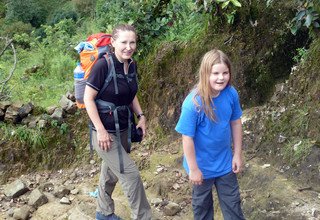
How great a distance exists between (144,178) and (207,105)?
2149 mm

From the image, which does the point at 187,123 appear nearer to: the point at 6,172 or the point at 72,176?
the point at 72,176

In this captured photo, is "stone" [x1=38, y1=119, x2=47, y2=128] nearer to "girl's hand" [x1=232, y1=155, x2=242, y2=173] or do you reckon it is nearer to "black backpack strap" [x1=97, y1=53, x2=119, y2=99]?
"black backpack strap" [x1=97, y1=53, x2=119, y2=99]

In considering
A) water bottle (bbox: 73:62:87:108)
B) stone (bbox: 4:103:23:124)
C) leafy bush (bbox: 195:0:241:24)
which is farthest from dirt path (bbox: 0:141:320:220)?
leafy bush (bbox: 195:0:241:24)

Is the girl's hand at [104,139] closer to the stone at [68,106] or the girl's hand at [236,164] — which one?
the girl's hand at [236,164]

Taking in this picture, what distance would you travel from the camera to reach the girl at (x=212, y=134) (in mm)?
2938

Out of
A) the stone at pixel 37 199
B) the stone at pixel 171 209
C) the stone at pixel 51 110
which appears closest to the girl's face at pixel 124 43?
the stone at pixel 171 209

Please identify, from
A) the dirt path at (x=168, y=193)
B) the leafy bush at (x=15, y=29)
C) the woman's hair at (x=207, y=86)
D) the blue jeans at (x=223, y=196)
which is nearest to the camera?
the woman's hair at (x=207, y=86)

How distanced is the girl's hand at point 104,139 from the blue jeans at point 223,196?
76 centimetres

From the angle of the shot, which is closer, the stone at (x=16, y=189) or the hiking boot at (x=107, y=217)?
the hiking boot at (x=107, y=217)

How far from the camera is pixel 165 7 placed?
612cm

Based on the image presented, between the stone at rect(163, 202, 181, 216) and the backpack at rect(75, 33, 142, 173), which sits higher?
the backpack at rect(75, 33, 142, 173)

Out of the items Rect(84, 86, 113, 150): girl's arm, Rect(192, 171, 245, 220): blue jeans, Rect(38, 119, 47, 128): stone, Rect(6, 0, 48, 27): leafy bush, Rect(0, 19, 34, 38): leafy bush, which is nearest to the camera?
Rect(192, 171, 245, 220): blue jeans

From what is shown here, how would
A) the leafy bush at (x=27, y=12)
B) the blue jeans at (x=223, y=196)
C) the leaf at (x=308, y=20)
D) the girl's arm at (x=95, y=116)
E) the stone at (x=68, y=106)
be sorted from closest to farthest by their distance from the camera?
the blue jeans at (x=223, y=196) < the girl's arm at (x=95, y=116) < the leaf at (x=308, y=20) < the stone at (x=68, y=106) < the leafy bush at (x=27, y=12)

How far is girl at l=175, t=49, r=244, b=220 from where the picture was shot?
2.94 m
